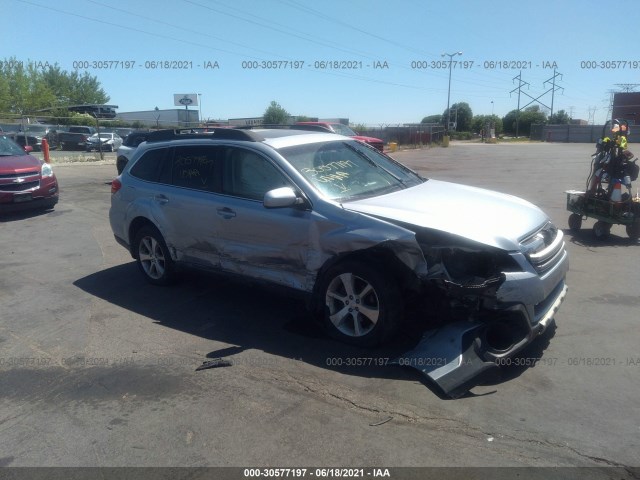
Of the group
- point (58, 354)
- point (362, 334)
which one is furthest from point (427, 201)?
point (58, 354)

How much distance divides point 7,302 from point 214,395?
367 centimetres

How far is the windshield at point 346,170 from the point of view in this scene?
5.30 m

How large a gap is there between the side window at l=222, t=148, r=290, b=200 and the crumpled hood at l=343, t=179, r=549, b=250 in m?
0.87

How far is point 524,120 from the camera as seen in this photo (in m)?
85.5

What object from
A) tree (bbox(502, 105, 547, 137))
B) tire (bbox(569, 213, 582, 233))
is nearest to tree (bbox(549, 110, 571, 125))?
tree (bbox(502, 105, 547, 137))

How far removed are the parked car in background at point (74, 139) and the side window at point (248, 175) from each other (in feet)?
115

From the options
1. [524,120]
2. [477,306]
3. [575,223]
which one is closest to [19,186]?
[477,306]

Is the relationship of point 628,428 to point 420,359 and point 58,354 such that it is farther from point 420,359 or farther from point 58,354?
point 58,354

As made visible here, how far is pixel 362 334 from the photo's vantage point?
482cm

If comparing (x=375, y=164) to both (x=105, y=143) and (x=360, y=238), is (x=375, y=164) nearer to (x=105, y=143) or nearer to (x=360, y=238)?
(x=360, y=238)

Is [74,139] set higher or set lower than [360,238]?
higher

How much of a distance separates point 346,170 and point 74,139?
36.8 meters

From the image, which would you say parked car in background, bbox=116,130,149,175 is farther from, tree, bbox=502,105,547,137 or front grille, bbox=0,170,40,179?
tree, bbox=502,105,547,137

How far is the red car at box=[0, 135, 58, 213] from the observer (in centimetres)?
1130
